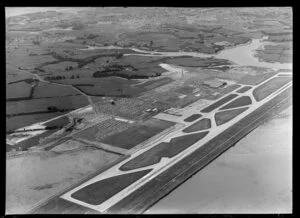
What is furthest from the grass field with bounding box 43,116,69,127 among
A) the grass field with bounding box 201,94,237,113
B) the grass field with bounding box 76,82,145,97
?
the grass field with bounding box 201,94,237,113

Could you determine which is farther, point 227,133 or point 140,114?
point 140,114

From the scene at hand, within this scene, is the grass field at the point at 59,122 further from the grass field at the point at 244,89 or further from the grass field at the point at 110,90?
the grass field at the point at 244,89

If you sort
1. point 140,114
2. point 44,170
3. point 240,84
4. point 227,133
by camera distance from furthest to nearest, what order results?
point 240,84, point 140,114, point 227,133, point 44,170

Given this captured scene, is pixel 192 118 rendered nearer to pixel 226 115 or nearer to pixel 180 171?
pixel 226 115

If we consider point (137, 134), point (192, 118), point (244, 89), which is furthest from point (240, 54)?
point (137, 134)

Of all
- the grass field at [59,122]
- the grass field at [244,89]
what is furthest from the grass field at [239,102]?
the grass field at [59,122]
